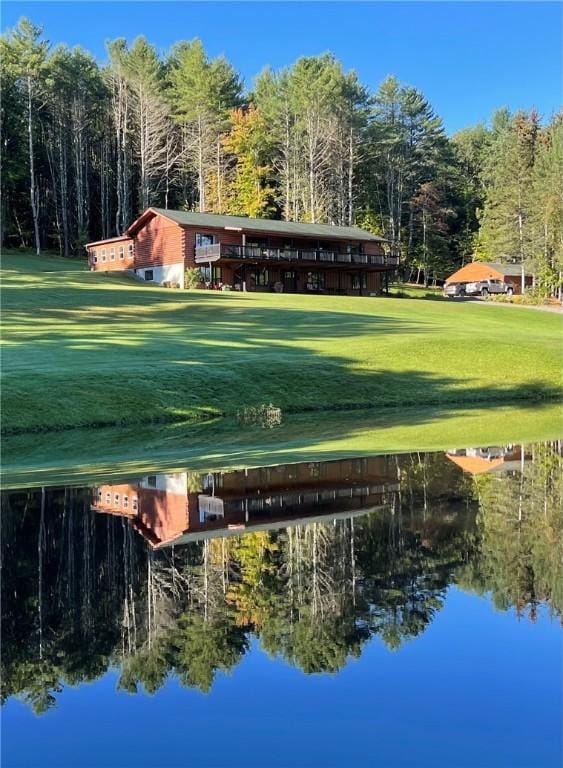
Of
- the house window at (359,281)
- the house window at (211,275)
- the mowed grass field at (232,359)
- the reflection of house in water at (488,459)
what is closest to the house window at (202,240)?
the house window at (211,275)

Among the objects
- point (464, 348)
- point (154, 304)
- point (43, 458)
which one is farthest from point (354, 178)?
point (43, 458)

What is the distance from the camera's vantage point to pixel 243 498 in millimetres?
11086

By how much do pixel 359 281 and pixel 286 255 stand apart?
402 inches

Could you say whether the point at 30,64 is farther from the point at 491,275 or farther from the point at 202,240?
the point at 491,275

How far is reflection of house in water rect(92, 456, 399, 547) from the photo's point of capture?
9.64 metres

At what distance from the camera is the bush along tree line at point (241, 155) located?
258 feet

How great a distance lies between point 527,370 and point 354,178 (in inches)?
2513

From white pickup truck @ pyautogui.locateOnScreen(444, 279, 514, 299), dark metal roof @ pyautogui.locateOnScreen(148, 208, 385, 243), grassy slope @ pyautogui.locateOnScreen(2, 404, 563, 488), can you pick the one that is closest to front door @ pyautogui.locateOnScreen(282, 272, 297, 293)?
dark metal roof @ pyautogui.locateOnScreen(148, 208, 385, 243)

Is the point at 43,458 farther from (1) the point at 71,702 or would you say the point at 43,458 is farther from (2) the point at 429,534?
(1) the point at 71,702

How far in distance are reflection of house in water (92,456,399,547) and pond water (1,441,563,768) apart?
6cm

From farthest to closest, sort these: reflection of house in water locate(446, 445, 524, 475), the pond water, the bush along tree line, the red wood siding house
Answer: the bush along tree line → the red wood siding house → reflection of house in water locate(446, 445, 524, 475) → the pond water

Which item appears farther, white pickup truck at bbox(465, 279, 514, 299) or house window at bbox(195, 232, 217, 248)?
white pickup truck at bbox(465, 279, 514, 299)

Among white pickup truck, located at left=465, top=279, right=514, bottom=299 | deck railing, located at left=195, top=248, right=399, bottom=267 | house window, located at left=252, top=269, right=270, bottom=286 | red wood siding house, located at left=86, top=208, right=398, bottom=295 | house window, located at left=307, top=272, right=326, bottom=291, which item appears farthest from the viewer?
white pickup truck, located at left=465, top=279, right=514, bottom=299

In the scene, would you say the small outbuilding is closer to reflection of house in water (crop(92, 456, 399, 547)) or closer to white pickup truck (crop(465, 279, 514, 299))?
white pickup truck (crop(465, 279, 514, 299))
